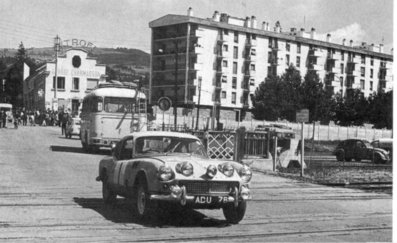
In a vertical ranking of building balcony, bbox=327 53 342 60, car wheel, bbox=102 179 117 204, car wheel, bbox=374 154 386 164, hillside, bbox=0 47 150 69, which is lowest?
car wheel, bbox=374 154 386 164

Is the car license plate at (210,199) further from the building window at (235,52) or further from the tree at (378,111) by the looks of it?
the building window at (235,52)

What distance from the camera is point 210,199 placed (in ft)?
27.7

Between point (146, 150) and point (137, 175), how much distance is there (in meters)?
0.75

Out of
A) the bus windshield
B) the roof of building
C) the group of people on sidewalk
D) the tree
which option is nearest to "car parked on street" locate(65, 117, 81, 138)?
the group of people on sidewalk

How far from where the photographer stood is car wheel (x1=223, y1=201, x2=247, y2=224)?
8734mm

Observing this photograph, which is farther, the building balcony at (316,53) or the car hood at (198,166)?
the building balcony at (316,53)

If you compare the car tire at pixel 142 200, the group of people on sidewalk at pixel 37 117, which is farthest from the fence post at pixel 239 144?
the group of people on sidewalk at pixel 37 117

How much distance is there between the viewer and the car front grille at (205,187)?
845cm

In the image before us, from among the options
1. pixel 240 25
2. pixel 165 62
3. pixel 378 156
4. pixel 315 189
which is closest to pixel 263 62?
pixel 240 25

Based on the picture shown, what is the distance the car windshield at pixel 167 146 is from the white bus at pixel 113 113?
45.8 feet

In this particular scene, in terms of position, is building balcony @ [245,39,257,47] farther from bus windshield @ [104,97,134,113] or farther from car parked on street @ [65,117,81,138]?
bus windshield @ [104,97,134,113]

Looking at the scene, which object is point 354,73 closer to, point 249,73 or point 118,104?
point 249,73

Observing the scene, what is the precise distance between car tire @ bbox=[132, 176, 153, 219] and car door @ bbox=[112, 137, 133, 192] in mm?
642

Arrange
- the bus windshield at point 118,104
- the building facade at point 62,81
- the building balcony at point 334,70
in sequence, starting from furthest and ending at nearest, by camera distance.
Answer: the building balcony at point 334,70
the building facade at point 62,81
the bus windshield at point 118,104
